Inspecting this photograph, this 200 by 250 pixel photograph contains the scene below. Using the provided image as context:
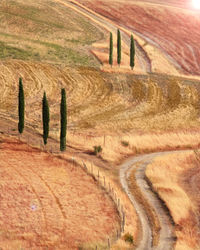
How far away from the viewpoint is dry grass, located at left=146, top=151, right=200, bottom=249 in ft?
162

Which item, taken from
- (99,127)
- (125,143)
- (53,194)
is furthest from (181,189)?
(99,127)

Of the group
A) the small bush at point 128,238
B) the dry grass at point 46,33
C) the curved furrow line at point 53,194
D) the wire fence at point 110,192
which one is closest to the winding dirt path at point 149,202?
the small bush at point 128,238

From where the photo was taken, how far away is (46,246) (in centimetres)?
4203

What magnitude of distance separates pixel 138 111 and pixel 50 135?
73.6 ft

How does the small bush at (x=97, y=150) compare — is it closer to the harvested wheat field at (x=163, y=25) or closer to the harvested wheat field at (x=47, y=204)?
the harvested wheat field at (x=47, y=204)

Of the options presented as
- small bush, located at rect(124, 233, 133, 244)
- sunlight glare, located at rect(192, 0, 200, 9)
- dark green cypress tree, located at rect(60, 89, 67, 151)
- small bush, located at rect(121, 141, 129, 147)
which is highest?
sunlight glare, located at rect(192, 0, 200, 9)

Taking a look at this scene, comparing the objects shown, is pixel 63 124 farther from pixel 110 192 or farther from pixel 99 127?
pixel 99 127

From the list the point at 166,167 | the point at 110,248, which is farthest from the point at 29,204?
the point at 166,167

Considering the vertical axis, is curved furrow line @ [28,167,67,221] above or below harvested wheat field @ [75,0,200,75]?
below

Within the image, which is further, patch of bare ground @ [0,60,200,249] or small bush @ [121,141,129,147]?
small bush @ [121,141,129,147]

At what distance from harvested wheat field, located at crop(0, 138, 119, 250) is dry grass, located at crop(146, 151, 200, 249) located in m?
6.74

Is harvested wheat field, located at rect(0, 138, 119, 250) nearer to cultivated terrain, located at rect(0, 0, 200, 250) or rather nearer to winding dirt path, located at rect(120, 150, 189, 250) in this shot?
cultivated terrain, located at rect(0, 0, 200, 250)

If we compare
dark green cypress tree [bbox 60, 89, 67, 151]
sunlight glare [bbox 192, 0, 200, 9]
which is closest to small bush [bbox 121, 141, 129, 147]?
dark green cypress tree [bbox 60, 89, 67, 151]

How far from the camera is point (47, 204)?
49656mm
